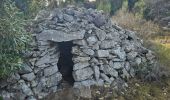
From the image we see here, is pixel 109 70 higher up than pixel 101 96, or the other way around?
pixel 109 70

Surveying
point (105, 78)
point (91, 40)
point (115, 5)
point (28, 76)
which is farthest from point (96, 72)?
point (115, 5)

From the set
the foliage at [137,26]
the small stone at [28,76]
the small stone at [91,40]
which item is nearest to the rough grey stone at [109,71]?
the small stone at [91,40]

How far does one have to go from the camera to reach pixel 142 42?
15.0 meters

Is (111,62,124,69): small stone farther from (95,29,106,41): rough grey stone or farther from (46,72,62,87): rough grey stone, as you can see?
(46,72,62,87): rough grey stone

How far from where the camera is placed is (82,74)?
12.2 m

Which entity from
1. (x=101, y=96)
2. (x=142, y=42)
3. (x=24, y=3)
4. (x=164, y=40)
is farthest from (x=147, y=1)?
(x=101, y=96)

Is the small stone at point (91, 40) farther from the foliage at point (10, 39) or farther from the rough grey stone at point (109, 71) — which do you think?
the foliage at point (10, 39)

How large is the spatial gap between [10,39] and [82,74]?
10.5 feet

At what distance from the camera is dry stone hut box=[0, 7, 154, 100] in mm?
11383

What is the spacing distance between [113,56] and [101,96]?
1806mm

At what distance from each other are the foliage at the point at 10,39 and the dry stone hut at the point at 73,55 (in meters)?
0.70

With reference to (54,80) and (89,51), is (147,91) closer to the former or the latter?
(89,51)

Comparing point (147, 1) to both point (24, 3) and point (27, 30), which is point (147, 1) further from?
point (27, 30)

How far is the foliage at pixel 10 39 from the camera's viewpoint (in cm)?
1012
